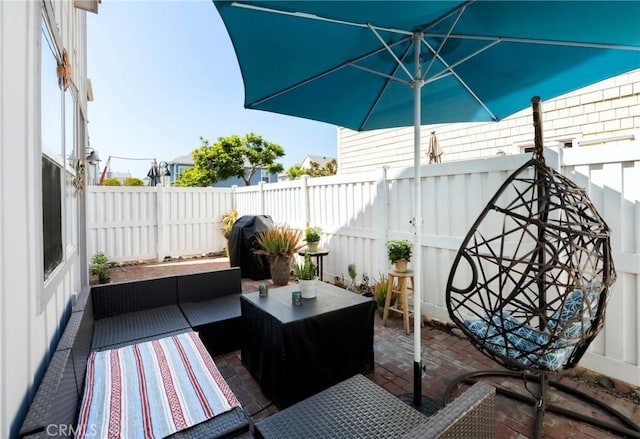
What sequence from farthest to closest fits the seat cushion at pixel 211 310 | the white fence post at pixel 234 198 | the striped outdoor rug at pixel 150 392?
the white fence post at pixel 234 198 < the seat cushion at pixel 211 310 < the striped outdoor rug at pixel 150 392

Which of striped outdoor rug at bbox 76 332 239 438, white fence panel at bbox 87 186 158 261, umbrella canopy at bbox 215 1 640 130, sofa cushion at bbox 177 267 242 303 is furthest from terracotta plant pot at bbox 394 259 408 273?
white fence panel at bbox 87 186 158 261

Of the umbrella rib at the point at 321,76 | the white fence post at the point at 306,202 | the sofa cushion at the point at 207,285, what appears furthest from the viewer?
the white fence post at the point at 306,202

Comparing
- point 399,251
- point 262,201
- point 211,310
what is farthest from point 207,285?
point 262,201

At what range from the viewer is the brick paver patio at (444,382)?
2014 mm

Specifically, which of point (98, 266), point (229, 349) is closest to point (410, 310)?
point (229, 349)

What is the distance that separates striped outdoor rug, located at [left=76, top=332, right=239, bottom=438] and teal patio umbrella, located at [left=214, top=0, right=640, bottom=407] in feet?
4.78

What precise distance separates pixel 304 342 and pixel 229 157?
17.0 metres

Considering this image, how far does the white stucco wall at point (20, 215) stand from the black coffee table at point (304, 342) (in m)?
1.30

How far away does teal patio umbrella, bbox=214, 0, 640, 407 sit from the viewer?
1655 millimetres

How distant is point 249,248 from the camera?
599 centimetres

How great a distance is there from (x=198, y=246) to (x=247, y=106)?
646 cm

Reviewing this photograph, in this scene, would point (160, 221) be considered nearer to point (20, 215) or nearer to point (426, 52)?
point (20, 215)

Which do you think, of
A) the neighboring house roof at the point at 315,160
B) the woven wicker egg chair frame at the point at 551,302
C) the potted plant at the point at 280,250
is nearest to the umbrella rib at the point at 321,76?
the woven wicker egg chair frame at the point at 551,302

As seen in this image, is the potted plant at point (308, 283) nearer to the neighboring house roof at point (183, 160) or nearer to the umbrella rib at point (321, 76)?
the umbrella rib at point (321, 76)
